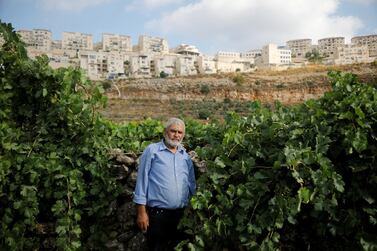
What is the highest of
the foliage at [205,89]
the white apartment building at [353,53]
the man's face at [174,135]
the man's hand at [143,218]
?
the white apartment building at [353,53]

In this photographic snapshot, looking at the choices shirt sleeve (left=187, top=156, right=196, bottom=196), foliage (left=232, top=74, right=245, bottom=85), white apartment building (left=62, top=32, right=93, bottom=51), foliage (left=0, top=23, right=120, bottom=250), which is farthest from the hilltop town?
shirt sleeve (left=187, top=156, right=196, bottom=196)

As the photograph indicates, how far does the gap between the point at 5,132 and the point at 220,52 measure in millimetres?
120449

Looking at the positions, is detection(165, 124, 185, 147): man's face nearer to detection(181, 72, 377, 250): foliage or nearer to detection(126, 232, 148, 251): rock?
detection(181, 72, 377, 250): foliage

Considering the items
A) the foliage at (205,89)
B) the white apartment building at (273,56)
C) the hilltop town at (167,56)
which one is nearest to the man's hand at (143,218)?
the foliage at (205,89)

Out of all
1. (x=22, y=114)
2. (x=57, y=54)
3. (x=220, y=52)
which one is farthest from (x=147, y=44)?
(x=22, y=114)

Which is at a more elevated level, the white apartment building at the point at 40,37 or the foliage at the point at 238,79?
the white apartment building at the point at 40,37

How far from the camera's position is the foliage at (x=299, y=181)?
2586 millimetres

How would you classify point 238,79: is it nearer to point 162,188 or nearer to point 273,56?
point 273,56

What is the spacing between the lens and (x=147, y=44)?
128 m

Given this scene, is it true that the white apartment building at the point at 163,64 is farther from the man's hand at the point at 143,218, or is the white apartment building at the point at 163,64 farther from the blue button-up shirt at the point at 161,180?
the man's hand at the point at 143,218

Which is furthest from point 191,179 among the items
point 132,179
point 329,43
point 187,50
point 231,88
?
point 329,43

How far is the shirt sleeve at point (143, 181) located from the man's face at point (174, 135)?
8.1 inches

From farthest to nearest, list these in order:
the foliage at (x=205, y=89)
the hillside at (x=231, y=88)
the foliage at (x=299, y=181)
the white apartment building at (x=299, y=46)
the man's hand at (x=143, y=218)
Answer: the white apartment building at (x=299, y=46), the foliage at (x=205, y=89), the hillside at (x=231, y=88), the man's hand at (x=143, y=218), the foliage at (x=299, y=181)

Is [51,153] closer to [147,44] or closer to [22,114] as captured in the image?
[22,114]
